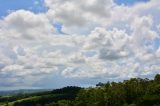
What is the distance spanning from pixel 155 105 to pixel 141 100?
18.0 meters

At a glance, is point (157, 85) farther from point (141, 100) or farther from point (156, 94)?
point (141, 100)

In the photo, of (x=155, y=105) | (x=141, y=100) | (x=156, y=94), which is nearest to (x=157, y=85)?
(x=156, y=94)

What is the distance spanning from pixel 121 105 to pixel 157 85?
77.3 feet

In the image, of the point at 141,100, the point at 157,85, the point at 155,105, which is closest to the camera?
the point at 155,105

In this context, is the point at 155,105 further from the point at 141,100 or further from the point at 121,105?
the point at 121,105

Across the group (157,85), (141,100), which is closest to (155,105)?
(141,100)

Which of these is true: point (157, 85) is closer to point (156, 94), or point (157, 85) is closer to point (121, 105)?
point (156, 94)

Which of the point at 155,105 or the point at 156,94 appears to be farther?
the point at 156,94

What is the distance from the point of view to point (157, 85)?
196000 millimetres

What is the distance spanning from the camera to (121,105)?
200 m

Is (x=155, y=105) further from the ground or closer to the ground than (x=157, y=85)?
closer to the ground

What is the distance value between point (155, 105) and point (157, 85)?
114ft

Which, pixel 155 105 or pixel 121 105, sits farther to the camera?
pixel 121 105

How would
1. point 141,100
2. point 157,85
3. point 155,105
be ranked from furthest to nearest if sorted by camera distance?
1. point 157,85
2. point 141,100
3. point 155,105
